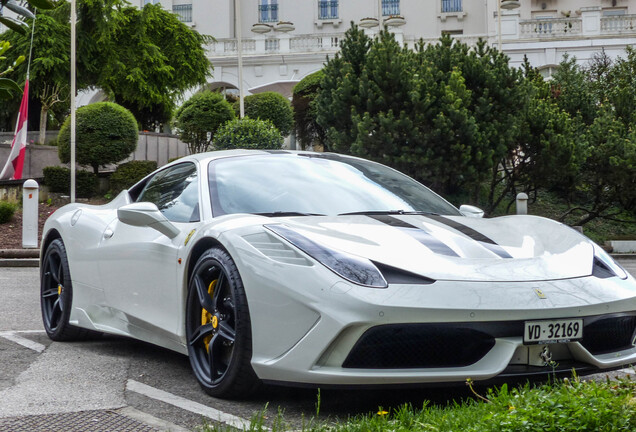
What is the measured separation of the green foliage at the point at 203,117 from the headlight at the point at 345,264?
70.3 ft

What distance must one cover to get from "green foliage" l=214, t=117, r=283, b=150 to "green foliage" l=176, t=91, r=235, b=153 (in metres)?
5.65

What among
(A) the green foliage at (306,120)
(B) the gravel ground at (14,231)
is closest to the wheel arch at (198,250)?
(B) the gravel ground at (14,231)

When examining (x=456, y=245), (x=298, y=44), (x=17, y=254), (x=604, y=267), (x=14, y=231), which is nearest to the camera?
(x=456, y=245)

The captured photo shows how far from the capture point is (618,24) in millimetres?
42219

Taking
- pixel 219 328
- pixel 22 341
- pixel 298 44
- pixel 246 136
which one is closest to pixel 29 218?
pixel 246 136

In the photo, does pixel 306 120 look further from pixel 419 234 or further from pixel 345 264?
pixel 345 264

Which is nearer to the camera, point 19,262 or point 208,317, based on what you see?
point 208,317

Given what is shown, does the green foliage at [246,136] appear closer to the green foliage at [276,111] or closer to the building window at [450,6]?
the green foliage at [276,111]

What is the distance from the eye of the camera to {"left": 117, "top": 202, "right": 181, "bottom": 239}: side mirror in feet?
15.3

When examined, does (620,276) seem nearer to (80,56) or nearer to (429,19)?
(80,56)

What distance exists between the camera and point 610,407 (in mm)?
2963

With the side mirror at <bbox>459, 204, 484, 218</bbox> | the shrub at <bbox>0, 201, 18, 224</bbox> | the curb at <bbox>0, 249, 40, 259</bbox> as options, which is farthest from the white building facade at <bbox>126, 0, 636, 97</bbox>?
the side mirror at <bbox>459, 204, 484, 218</bbox>

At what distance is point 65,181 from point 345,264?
59.9 ft

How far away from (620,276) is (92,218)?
3307mm
